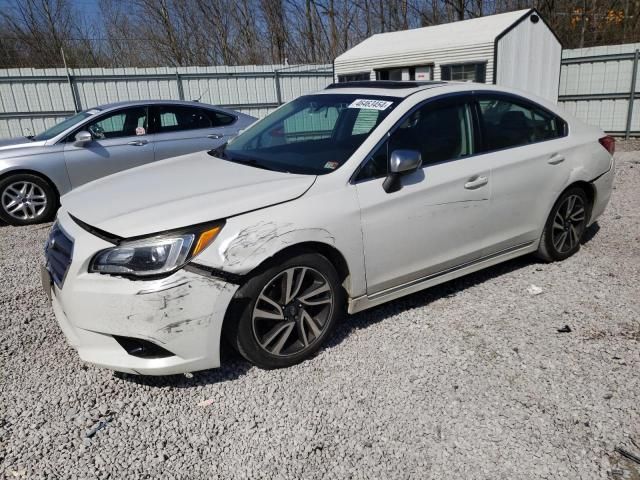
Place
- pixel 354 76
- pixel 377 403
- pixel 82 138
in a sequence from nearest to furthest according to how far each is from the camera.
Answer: pixel 377 403 → pixel 82 138 → pixel 354 76

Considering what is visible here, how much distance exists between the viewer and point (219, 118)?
7977 mm

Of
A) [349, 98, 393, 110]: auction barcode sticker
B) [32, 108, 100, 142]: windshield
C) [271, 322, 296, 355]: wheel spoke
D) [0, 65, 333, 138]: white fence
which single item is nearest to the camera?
[271, 322, 296, 355]: wheel spoke

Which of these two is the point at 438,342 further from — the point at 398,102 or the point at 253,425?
the point at 398,102

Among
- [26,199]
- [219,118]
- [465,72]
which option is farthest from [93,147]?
[465,72]

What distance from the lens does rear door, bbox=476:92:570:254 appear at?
396 cm

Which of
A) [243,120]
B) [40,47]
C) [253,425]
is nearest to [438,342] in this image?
[253,425]

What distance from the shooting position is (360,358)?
328cm

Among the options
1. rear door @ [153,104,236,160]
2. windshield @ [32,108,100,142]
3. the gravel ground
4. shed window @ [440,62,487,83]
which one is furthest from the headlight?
shed window @ [440,62,487,83]

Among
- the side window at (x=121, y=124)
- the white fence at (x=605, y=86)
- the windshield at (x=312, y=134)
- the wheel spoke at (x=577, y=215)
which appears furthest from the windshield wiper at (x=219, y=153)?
the white fence at (x=605, y=86)

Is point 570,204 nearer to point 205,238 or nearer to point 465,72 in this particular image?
point 205,238

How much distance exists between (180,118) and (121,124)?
838 millimetres

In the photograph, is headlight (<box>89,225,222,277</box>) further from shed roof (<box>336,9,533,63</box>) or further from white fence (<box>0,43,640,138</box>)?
white fence (<box>0,43,640,138</box>)

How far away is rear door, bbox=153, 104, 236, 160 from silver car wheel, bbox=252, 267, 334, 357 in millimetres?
4889

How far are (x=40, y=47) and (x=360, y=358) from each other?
22590mm
